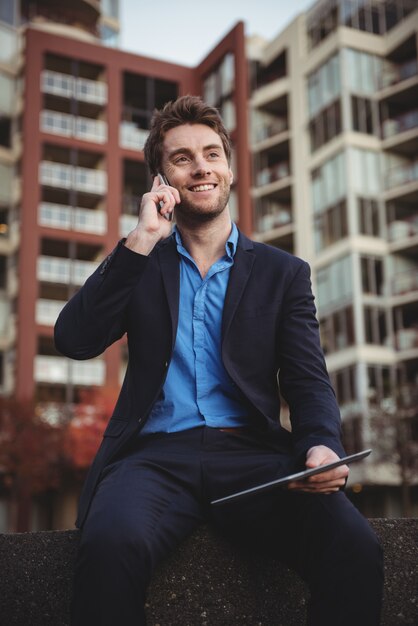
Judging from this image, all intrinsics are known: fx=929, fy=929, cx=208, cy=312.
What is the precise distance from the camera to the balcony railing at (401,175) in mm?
43062

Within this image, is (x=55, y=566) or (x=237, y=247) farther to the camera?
(x=237, y=247)

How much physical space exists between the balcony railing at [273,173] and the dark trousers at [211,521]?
4553cm

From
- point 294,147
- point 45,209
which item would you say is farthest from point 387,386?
point 45,209

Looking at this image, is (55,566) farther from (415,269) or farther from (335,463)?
(415,269)

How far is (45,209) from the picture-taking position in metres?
45.9

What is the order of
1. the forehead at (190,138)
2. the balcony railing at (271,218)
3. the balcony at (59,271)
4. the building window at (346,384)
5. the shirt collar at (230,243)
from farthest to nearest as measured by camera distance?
1. the balcony railing at (271,218)
2. the balcony at (59,271)
3. the building window at (346,384)
4. the forehead at (190,138)
5. the shirt collar at (230,243)

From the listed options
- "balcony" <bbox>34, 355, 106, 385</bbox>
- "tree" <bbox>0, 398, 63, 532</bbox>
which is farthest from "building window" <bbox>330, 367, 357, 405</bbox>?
"tree" <bbox>0, 398, 63, 532</bbox>

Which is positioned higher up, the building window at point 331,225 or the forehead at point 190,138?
the building window at point 331,225

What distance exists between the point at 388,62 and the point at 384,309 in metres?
→ 13.0

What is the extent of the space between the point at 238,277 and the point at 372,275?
38865 mm

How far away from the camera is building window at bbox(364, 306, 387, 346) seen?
134ft

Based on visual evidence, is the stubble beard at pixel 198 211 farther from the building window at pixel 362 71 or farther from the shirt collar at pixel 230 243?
the building window at pixel 362 71

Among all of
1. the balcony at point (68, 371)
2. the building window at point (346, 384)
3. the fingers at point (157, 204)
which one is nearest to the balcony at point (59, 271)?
the balcony at point (68, 371)

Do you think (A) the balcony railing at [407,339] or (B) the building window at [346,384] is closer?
(B) the building window at [346,384]
